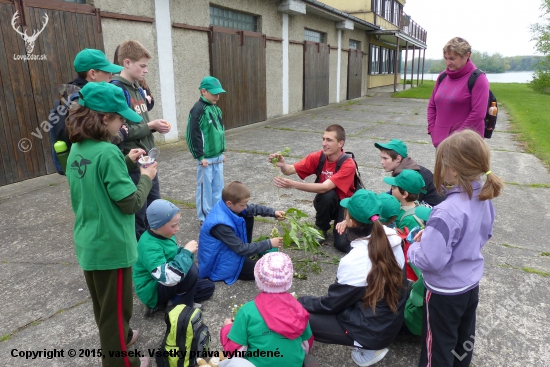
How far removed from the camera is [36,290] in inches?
126

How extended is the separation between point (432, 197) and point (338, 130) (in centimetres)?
107

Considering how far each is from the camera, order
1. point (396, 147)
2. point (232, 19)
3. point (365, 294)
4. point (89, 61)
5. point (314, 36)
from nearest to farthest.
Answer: point (365, 294)
point (89, 61)
point (396, 147)
point (232, 19)
point (314, 36)

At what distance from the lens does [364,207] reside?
7.70 ft

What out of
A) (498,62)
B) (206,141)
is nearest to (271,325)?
(206,141)

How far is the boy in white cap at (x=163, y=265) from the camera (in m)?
2.58

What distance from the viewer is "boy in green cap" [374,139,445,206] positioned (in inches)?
142

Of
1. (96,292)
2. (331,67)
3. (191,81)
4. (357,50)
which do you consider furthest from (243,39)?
(357,50)

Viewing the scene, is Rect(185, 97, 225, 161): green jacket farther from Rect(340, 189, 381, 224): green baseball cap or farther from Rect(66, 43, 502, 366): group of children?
Rect(340, 189, 381, 224): green baseball cap

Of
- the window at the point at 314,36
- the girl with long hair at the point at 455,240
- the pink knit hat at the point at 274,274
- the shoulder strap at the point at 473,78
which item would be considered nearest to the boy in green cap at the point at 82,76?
the pink knit hat at the point at 274,274

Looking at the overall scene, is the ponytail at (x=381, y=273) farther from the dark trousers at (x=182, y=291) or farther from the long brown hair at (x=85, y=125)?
the long brown hair at (x=85, y=125)

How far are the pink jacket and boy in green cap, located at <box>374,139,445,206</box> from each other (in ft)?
2.62

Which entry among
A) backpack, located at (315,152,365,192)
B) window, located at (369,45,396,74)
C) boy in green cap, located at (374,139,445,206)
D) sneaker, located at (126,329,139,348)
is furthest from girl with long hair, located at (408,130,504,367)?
window, located at (369,45,396,74)

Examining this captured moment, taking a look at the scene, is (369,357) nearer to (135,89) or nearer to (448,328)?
(448,328)

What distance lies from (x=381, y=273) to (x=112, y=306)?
1.47 meters
